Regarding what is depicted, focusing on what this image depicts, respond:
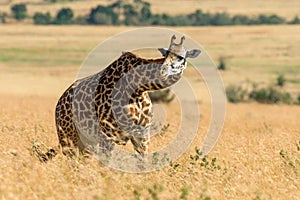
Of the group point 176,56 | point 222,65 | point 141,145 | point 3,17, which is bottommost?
point 3,17

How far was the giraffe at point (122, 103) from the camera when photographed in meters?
10.3

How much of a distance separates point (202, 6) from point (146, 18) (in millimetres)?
22820

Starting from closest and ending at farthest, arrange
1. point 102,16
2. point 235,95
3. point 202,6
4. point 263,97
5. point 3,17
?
point 263,97 → point 235,95 → point 102,16 → point 3,17 → point 202,6

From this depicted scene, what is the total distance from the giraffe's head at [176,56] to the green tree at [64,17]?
104m

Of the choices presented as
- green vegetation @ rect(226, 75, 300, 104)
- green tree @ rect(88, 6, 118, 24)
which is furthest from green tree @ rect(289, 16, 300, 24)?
green vegetation @ rect(226, 75, 300, 104)

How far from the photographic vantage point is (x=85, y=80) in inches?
448

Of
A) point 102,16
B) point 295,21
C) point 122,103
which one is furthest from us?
point 102,16

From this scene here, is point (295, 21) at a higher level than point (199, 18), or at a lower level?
higher

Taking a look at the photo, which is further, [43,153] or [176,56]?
[43,153]

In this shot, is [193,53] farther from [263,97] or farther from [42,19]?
[42,19]

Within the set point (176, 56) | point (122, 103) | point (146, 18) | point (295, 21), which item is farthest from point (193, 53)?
point (146, 18)

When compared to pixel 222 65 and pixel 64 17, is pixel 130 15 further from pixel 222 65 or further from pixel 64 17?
pixel 222 65

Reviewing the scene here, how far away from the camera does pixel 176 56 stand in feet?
31.7

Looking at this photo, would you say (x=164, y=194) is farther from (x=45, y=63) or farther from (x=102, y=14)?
(x=102, y=14)
